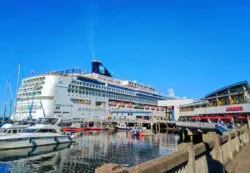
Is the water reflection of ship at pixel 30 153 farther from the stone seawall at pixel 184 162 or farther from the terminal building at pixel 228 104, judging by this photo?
the terminal building at pixel 228 104

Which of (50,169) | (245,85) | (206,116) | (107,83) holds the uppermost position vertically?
(107,83)

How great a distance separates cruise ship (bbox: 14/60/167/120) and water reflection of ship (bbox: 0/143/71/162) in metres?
40.4

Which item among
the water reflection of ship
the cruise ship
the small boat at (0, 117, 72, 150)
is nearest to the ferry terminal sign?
the small boat at (0, 117, 72, 150)

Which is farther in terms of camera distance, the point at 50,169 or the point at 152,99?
the point at 152,99

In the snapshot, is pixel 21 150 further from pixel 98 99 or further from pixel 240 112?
pixel 98 99

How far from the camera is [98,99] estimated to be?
308ft

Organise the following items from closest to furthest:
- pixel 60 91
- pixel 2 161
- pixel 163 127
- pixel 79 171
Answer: pixel 79 171 → pixel 2 161 → pixel 60 91 → pixel 163 127

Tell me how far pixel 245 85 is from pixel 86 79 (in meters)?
57.0

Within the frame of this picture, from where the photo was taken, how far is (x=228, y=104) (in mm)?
52531

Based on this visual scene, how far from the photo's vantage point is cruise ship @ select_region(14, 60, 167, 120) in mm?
79438

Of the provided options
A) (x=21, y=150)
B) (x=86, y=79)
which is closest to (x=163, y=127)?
(x=86, y=79)

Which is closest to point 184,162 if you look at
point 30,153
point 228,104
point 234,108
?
point 30,153

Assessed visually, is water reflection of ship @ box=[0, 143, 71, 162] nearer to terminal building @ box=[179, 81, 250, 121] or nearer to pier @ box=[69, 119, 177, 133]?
terminal building @ box=[179, 81, 250, 121]

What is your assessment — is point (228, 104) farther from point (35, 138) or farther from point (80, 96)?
point (80, 96)
